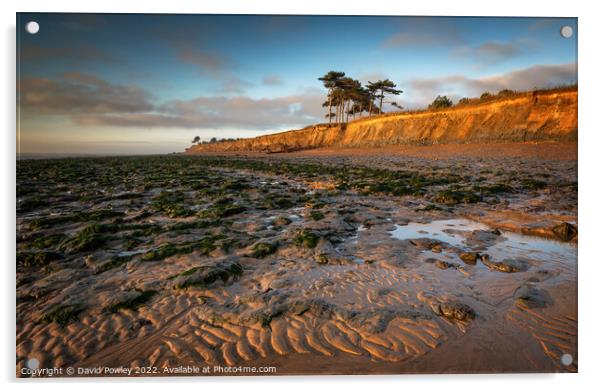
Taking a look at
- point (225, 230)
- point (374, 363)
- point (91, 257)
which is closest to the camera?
point (374, 363)

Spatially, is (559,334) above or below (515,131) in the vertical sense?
below

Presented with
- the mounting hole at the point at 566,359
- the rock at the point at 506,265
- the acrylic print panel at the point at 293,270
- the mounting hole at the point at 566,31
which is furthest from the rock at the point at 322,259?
the mounting hole at the point at 566,31

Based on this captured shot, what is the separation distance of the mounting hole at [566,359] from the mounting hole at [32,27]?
6277 mm

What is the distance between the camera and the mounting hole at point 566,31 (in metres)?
3.76

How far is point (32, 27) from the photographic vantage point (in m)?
3.54

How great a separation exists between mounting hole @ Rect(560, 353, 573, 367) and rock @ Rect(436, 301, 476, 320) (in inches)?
27.8

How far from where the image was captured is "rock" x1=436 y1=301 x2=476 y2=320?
3032 mm

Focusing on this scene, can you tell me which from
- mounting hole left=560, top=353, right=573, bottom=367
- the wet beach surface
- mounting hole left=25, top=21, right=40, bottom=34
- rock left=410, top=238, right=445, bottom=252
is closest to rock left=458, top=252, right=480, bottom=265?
the wet beach surface

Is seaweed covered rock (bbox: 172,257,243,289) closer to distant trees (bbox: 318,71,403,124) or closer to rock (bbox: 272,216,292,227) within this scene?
rock (bbox: 272,216,292,227)

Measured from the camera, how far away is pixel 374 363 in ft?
→ 8.26

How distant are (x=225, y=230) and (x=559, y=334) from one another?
17.5ft
